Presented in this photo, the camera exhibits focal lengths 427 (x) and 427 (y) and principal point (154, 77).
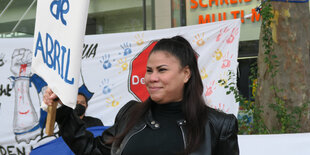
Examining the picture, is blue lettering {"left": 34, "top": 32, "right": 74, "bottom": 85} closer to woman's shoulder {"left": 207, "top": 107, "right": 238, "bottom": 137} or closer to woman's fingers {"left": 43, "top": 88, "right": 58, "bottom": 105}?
woman's fingers {"left": 43, "top": 88, "right": 58, "bottom": 105}

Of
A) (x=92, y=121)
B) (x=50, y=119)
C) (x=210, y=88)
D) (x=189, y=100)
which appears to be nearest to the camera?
(x=50, y=119)

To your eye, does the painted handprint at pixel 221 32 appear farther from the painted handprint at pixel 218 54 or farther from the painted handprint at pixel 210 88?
the painted handprint at pixel 210 88

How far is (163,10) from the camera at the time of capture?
8703 mm

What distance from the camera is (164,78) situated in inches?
73.0

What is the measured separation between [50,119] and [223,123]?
741 millimetres

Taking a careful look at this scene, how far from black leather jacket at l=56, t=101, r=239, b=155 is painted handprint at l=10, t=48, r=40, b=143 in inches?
127

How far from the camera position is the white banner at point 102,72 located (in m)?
4.91

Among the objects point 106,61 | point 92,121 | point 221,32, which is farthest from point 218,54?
point 92,121

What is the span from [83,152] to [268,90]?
105 inches

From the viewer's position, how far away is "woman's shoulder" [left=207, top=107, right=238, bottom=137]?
1857 millimetres

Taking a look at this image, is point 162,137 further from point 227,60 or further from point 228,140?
point 227,60

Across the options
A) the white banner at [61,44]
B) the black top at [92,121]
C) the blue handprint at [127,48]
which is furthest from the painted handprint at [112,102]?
the white banner at [61,44]

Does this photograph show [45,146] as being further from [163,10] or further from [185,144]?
[163,10]

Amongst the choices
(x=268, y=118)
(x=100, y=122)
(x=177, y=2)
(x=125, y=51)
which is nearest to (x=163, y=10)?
(x=177, y=2)
